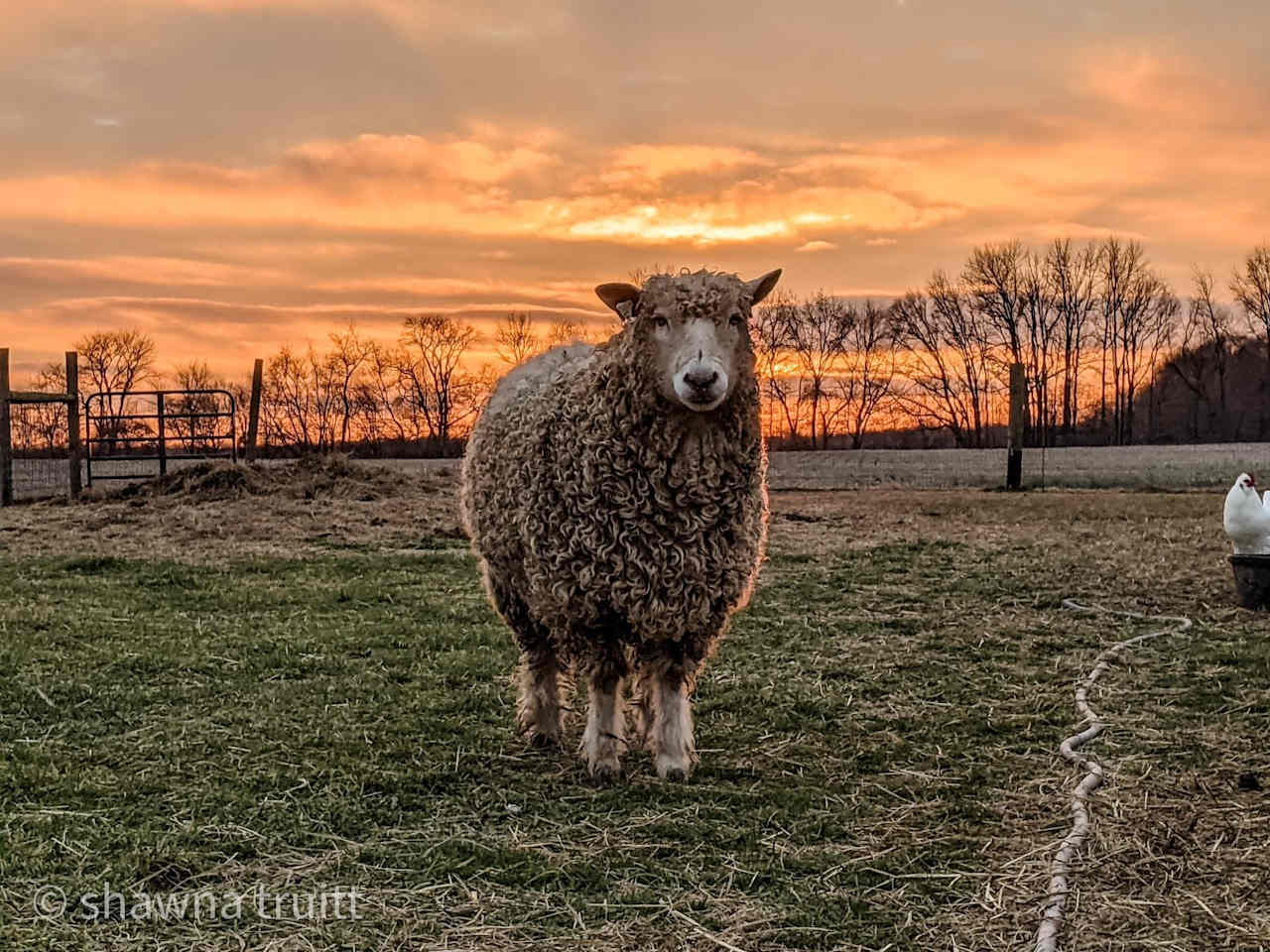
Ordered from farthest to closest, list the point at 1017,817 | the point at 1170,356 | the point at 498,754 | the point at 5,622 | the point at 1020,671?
the point at 1170,356, the point at 5,622, the point at 1020,671, the point at 498,754, the point at 1017,817

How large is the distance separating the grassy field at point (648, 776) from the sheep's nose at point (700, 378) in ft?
5.46

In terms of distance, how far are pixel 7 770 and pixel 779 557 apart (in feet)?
26.7

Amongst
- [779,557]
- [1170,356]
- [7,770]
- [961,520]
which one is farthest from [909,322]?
[7,770]

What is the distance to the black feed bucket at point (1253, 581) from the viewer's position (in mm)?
8438

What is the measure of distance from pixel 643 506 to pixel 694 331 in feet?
2.54

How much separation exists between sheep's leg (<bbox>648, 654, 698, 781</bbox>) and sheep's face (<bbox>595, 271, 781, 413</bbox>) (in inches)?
45.0

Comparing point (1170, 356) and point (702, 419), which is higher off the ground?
point (1170, 356)

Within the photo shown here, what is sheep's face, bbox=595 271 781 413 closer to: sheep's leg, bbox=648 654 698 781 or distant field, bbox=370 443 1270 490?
sheep's leg, bbox=648 654 698 781

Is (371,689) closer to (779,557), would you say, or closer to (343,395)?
(779,557)

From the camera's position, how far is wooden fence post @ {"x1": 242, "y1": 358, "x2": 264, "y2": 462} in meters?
20.8

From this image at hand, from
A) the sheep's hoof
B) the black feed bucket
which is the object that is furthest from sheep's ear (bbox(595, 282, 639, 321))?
the black feed bucket

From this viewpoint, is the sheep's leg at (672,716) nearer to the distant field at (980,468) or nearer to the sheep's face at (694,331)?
the sheep's face at (694,331)

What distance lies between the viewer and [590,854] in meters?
4.05

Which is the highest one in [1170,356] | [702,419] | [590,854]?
[1170,356]
